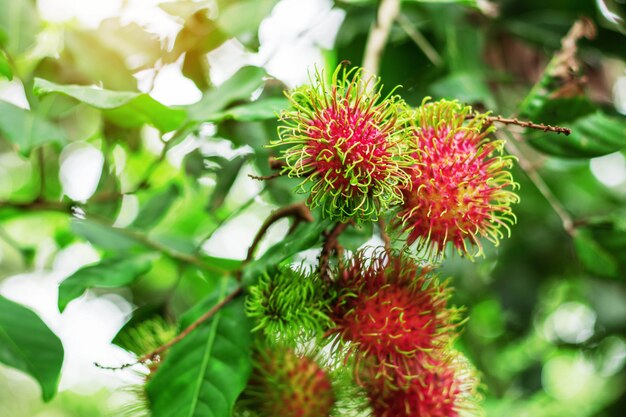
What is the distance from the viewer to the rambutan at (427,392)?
101 cm

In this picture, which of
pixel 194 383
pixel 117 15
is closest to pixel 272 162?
pixel 194 383

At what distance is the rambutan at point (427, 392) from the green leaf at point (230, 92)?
1.75ft

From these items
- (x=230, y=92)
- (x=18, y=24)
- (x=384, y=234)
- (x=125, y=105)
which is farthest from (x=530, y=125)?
(x=18, y=24)

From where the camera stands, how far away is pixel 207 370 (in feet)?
3.31

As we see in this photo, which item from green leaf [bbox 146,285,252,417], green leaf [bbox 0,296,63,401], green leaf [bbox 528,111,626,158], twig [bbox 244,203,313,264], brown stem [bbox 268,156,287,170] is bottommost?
green leaf [bbox 0,296,63,401]

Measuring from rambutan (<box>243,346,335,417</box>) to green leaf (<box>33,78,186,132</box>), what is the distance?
0.44m

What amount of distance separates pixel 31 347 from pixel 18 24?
0.81 m

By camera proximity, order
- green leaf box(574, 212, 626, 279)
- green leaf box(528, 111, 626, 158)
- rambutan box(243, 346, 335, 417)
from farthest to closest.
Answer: green leaf box(574, 212, 626, 279), green leaf box(528, 111, 626, 158), rambutan box(243, 346, 335, 417)

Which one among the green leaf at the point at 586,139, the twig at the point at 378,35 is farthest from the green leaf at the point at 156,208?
the green leaf at the point at 586,139

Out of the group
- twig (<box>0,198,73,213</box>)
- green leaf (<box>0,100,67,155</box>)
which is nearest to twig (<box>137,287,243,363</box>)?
green leaf (<box>0,100,67,155</box>)

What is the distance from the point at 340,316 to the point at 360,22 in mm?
923

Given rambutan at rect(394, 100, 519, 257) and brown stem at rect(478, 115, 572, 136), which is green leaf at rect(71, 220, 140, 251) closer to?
rambutan at rect(394, 100, 519, 257)

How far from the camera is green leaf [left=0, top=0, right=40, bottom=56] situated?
4.51 feet

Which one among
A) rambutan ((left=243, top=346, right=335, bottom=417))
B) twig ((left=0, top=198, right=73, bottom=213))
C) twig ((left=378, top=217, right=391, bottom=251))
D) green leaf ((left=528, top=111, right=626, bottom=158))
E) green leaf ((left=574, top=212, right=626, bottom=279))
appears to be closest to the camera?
twig ((left=378, top=217, right=391, bottom=251))
